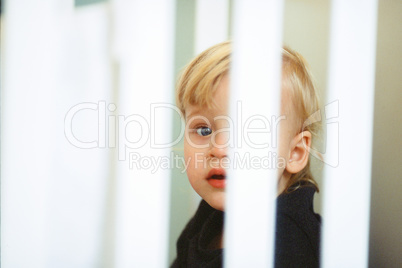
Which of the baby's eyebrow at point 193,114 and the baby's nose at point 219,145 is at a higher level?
the baby's eyebrow at point 193,114

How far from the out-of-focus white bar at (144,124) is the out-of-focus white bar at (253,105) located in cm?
11

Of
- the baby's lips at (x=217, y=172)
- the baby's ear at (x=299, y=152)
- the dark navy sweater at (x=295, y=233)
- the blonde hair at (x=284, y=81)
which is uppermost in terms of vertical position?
the blonde hair at (x=284, y=81)

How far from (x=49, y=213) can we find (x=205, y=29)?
1.44ft

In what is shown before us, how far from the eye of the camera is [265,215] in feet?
1.82

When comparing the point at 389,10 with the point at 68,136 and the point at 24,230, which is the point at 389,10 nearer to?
the point at 68,136

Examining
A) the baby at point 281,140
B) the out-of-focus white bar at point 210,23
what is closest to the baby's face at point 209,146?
the baby at point 281,140

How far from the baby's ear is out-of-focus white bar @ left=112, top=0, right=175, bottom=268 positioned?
9.0 inches

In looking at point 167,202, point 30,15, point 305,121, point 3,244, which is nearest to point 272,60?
point 305,121

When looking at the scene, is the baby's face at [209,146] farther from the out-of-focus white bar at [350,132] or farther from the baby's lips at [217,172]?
the out-of-focus white bar at [350,132]

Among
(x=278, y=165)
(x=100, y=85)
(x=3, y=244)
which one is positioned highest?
(x=100, y=85)

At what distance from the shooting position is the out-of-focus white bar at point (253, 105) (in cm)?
55

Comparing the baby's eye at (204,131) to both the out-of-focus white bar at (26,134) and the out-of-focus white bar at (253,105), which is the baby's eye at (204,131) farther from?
the out-of-focus white bar at (26,134)

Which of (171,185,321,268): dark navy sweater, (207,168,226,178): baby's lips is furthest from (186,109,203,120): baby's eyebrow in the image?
(171,185,321,268): dark navy sweater

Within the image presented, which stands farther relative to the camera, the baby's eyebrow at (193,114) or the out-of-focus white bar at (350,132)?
the baby's eyebrow at (193,114)
